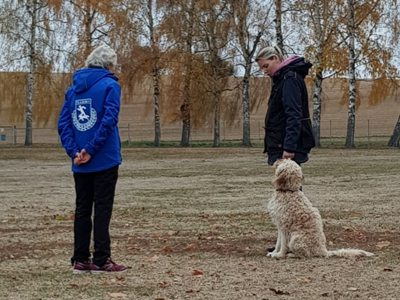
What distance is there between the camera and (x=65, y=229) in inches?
429

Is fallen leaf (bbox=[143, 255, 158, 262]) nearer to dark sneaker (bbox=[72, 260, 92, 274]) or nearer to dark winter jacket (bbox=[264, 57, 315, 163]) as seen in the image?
dark sneaker (bbox=[72, 260, 92, 274])

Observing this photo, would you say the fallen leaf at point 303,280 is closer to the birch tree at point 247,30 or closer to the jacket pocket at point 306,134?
the jacket pocket at point 306,134

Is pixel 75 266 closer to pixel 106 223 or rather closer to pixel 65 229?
pixel 106 223

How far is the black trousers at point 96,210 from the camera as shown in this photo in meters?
7.25

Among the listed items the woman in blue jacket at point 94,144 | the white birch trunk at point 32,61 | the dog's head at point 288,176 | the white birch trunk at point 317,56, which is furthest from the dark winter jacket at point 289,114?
the white birch trunk at point 32,61

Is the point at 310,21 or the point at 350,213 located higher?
the point at 310,21

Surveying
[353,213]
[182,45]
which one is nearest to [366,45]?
[182,45]

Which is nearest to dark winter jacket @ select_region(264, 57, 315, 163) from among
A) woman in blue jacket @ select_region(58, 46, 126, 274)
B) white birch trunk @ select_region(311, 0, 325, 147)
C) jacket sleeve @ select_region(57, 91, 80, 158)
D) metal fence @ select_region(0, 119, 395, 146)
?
woman in blue jacket @ select_region(58, 46, 126, 274)

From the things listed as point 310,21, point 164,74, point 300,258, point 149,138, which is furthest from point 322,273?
point 149,138

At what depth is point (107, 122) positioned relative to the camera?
702 centimetres

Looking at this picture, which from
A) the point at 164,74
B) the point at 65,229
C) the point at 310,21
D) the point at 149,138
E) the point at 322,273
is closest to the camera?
the point at 322,273

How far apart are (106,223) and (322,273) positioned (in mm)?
2062

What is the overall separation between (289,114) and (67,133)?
227 cm

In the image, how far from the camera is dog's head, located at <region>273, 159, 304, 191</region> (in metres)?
7.84
